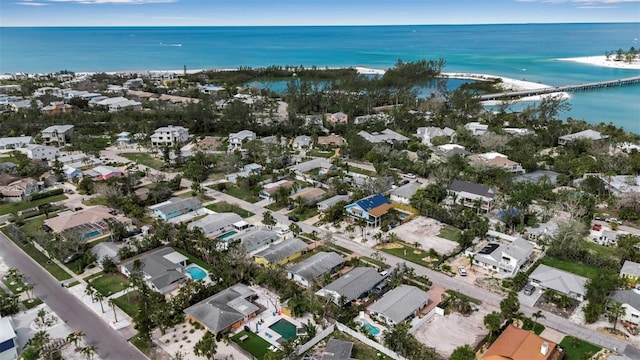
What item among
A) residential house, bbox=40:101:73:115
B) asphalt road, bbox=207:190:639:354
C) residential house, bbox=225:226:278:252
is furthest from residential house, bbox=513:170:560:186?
residential house, bbox=40:101:73:115

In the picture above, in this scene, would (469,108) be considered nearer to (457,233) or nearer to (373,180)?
(373,180)

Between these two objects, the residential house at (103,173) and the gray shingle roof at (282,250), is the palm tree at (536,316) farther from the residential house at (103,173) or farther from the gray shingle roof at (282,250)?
the residential house at (103,173)

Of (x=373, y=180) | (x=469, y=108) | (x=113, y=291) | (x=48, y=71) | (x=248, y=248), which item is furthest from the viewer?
(x=48, y=71)

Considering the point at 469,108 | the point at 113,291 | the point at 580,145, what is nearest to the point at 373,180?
the point at 113,291

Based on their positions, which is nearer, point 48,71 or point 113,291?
point 113,291

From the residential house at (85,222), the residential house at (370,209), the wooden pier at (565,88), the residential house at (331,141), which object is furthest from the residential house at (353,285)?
the wooden pier at (565,88)

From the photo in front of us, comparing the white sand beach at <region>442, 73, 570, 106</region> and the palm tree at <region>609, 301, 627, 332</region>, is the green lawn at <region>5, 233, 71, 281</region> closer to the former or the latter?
the palm tree at <region>609, 301, 627, 332</region>

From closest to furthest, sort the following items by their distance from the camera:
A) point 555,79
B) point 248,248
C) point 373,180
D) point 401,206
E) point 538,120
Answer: point 248,248 → point 401,206 → point 373,180 → point 538,120 → point 555,79
